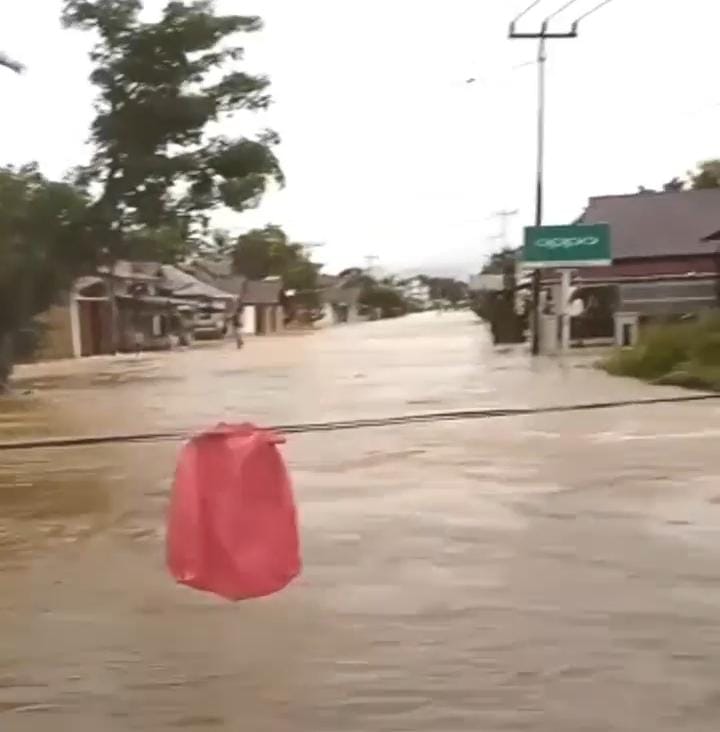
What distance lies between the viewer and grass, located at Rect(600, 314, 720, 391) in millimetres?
10992

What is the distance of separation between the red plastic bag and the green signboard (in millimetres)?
9876

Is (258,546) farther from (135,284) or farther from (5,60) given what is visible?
(135,284)

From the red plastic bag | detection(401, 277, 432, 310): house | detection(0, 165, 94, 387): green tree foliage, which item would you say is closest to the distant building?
detection(401, 277, 432, 310): house

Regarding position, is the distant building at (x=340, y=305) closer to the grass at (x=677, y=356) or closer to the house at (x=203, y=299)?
the house at (x=203, y=299)

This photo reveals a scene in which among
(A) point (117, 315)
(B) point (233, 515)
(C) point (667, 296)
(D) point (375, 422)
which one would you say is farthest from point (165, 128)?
(C) point (667, 296)

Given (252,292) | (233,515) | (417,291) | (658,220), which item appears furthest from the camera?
(658,220)

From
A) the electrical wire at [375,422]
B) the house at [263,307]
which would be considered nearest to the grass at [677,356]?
the electrical wire at [375,422]

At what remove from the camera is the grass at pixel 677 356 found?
11.0 meters

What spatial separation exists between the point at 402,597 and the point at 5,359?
704cm

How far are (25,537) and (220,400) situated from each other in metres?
5.84

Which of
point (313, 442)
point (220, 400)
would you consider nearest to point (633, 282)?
point (220, 400)

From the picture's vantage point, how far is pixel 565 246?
13.5 metres

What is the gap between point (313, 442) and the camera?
7137mm

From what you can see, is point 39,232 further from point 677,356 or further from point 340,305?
point 677,356
